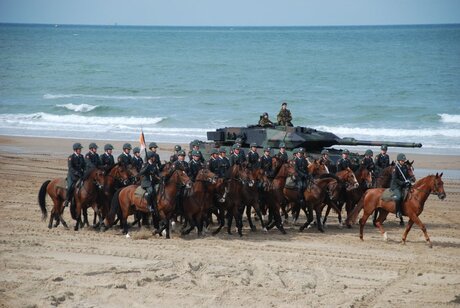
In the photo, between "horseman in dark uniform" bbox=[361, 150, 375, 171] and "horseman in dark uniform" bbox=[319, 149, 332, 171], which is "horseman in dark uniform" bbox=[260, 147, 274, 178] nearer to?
"horseman in dark uniform" bbox=[319, 149, 332, 171]

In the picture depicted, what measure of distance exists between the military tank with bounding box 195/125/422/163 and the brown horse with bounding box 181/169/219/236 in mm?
4077

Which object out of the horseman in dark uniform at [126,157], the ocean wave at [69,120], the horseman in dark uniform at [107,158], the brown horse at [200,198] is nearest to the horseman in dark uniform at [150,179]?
the brown horse at [200,198]

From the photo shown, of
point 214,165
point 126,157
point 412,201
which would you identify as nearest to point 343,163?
point 412,201

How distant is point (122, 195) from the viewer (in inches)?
846

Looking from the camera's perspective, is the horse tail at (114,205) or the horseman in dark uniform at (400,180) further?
the horse tail at (114,205)

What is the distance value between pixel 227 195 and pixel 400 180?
4.09 m

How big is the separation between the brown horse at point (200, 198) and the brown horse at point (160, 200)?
50 centimetres

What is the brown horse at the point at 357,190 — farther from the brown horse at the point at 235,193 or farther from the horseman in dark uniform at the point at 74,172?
the horseman in dark uniform at the point at 74,172

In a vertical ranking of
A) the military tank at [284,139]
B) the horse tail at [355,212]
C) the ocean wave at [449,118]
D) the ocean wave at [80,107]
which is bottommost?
the horse tail at [355,212]

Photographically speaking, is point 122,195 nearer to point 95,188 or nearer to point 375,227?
point 95,188

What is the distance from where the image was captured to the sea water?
47.2 meters

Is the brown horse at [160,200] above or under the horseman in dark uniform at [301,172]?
under

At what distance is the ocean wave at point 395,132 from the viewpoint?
4375 cm

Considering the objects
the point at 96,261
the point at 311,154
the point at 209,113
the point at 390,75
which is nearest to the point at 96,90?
the point at 209,113
